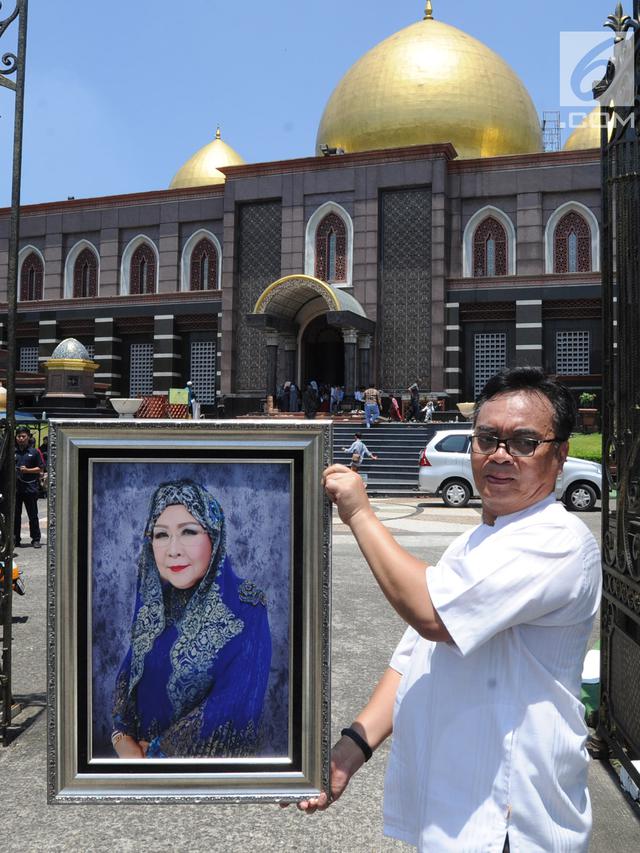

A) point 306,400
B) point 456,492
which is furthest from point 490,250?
point 456,492

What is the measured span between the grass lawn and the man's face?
17.8 meters

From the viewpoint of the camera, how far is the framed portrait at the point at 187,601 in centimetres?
187

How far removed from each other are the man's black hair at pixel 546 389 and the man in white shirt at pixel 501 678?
178mm

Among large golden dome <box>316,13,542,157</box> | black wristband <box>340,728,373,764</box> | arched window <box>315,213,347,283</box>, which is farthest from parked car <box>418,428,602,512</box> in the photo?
large golden dome <box>316,13,542,157</box>

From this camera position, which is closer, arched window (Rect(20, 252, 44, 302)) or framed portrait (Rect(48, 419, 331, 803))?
framed portrait (Rect(48, 419, 331, 803))

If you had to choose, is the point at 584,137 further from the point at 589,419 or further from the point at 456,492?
the point at 456,492

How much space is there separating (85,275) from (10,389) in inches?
1229

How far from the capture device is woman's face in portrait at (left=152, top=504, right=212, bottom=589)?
6.36ft

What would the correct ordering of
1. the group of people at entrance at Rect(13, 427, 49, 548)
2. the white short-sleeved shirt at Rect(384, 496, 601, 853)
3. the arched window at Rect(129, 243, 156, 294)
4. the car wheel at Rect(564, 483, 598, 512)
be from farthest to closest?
the arched window at Rect(129, 243, 156, 294)
the car wheel at Rect(564, 483, 598, 512)
the group of people at entrance at Rect(13, 427, 49, 548)
the white short-sleeved shirt at Rect(384, 496, 601, 853)

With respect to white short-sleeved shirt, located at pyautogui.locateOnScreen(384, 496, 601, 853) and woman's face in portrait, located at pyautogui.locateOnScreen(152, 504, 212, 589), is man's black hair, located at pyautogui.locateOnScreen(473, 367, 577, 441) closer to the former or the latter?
white short-sleeved shirt, located at pyautogui.locateOnScreen(384, 496, 601, 853)

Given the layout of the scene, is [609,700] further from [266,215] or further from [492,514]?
[266,215]

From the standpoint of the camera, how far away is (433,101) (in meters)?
29.5

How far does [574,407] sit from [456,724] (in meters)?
0.79

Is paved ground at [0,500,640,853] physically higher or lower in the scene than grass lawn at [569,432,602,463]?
lower
